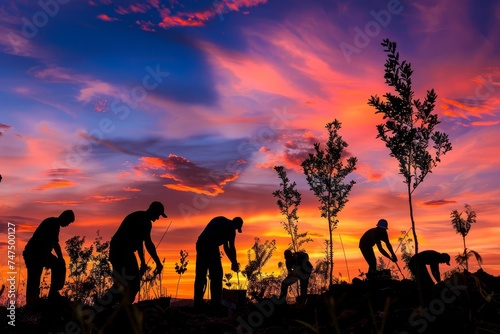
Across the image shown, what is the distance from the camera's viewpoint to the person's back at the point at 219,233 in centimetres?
1155

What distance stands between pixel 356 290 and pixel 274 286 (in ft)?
37.4

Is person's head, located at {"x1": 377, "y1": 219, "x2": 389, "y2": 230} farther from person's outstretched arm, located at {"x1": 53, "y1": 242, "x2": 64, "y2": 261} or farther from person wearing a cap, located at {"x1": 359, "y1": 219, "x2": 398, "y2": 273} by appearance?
person's outstretched arm, located at {"x1": 53, "y1": 242, "x2": 64, "y2": 261}

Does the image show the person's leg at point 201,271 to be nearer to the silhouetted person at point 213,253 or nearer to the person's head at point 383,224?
the silhouetted person at point 213,253

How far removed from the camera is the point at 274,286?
22.0 meters

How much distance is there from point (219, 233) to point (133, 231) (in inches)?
94.8

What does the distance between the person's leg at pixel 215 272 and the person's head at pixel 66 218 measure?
3366 mm

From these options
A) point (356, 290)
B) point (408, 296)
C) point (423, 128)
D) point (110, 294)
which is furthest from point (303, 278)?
point (110, 294)

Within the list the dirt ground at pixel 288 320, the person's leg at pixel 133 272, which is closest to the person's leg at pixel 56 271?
the person's leg at pixel 133 272

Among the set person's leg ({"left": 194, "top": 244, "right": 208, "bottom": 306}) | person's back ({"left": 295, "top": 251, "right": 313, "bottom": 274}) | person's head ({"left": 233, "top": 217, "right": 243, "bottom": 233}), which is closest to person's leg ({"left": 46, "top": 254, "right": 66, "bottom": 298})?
person's leg ({"left": 194, "top": 244, "right": 208, "bottom": 306})

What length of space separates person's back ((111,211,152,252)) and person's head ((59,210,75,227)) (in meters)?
1.75

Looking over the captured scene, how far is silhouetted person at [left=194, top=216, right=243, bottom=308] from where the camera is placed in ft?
37.4

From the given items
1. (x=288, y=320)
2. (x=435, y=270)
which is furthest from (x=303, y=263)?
(x=288, y=320)

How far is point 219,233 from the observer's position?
11.6 m

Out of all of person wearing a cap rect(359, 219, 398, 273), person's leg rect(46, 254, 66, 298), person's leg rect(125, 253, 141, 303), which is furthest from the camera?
person wearing a cap rect(359, 219, 398, 273)
